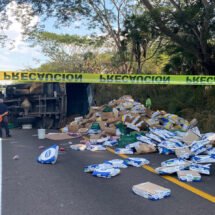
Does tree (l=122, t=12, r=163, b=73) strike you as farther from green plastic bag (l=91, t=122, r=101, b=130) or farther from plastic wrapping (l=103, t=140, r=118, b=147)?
plastic wrapping (l=103, t=140, r=118, b=147)

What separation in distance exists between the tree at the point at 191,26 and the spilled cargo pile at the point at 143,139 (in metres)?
3.14

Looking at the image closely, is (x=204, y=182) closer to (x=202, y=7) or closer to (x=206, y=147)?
(x=206, y=147)

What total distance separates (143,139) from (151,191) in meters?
4.48

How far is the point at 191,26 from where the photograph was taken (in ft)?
46.4

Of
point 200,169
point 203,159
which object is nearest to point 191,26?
point 203,159

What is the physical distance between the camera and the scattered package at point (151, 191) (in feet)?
16.8

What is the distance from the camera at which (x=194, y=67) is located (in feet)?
56.5

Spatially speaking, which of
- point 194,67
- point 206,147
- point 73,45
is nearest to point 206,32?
point 194,67

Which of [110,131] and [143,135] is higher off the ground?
[143,135]

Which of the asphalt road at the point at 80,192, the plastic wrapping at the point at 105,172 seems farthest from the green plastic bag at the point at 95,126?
the plastic wrapping at the point at 105,172

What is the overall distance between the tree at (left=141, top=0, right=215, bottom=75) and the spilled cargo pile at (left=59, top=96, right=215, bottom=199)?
314 centimetres

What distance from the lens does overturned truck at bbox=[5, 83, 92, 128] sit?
53.6ft

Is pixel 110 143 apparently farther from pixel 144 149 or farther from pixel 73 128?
pixel 73 128

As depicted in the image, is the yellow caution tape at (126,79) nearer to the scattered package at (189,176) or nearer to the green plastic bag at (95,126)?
the green plastic bag at (95,126)
